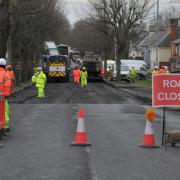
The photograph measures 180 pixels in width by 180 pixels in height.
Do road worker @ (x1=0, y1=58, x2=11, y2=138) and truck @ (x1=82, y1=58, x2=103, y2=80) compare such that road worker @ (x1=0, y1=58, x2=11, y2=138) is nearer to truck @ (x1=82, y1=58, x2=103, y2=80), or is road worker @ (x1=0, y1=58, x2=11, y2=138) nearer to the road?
the road

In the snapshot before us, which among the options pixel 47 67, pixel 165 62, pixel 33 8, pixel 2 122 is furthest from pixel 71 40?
pixel 2 122

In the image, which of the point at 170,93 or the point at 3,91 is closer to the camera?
the point at 170,93

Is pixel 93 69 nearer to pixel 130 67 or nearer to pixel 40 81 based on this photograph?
pixel 130 67

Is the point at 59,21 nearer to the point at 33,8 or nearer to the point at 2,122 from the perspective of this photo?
the point at 33,8

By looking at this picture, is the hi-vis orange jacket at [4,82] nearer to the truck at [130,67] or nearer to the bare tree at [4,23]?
the bare tree at [4,23]

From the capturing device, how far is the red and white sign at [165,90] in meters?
11.9

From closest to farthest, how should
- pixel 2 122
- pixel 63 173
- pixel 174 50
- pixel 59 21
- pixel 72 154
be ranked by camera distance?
1. pixel 63 173
2. pixel 72 154
3. pixel 2 122
4. pixel 59 21
5. pixel 174 50

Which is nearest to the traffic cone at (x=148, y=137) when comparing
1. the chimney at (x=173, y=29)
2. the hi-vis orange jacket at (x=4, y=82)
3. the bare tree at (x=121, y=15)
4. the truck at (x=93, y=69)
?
the hi-vis orange jacket at (x=4, y=82)

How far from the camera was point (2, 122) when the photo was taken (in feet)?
→ 42.1

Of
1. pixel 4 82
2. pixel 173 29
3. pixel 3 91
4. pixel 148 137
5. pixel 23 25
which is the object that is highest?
pixel 173 29

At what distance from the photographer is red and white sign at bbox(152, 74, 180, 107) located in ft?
39.1

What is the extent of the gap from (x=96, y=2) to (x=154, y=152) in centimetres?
4453

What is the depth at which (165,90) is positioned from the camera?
11922 mm

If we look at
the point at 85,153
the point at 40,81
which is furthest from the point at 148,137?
the point at 40,81
